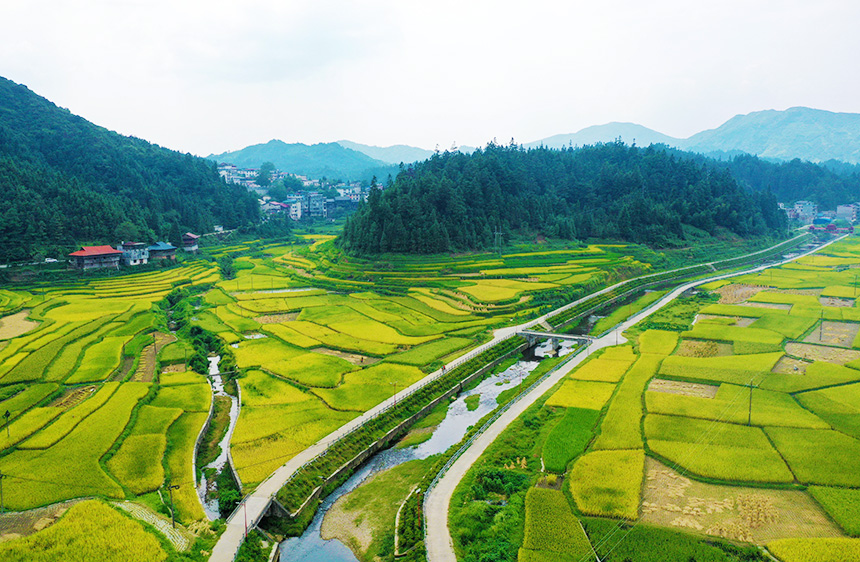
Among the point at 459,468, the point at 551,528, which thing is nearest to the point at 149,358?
the point at 459,468

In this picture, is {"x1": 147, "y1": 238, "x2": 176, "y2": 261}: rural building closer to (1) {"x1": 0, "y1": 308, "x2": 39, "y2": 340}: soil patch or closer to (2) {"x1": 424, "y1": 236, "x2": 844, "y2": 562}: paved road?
(1) {"x1": 0, "y1": 308, "x2": 39, "y2": 340}: soil patch

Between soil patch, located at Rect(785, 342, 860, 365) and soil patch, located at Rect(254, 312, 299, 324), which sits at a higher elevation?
soil patch, located at Rect(254, 312, 299, 324)

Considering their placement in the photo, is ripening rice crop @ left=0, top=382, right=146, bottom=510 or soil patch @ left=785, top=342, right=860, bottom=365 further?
soil patch @ left=785, top=342, right=860, bottom=365

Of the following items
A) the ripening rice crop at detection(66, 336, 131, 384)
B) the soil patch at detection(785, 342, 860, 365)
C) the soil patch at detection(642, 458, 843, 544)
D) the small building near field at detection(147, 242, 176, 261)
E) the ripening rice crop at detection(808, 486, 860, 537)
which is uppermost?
the small building near field at detection(147, 242, 176, 261)

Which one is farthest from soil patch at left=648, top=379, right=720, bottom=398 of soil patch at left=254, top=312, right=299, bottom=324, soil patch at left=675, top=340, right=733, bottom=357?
soil patch at left=254, top=312, right=299, bottom=324

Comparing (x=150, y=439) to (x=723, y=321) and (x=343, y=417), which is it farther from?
(x=723, y=321)

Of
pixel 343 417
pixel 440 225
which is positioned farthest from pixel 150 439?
pixel 440 225

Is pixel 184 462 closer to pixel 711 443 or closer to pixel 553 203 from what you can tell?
pixel 711 443

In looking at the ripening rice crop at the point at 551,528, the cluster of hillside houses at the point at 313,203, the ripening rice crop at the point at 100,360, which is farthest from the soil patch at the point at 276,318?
the cluster of hillside houses at the point at 313,203
